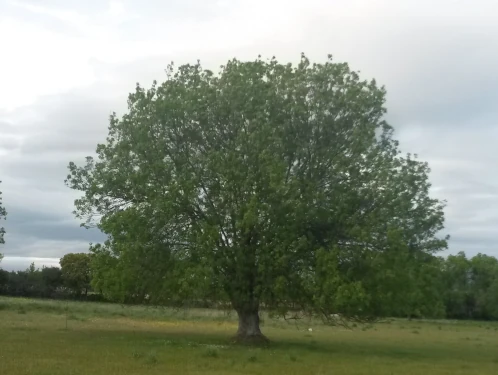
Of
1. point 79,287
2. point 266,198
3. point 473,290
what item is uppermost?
point 266,198

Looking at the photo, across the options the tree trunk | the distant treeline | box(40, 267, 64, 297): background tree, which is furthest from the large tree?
box(40, 267, 64, 297): background tree

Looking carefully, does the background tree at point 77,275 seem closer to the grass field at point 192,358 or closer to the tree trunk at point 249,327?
the grass field at point 192,358

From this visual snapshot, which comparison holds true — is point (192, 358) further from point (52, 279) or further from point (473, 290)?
point (473, 290)

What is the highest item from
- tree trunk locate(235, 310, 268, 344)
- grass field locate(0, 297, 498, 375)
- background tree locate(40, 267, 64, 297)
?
background tree locate(40, 267, 64, 297)

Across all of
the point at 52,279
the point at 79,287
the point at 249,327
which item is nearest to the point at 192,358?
the point at 249,327

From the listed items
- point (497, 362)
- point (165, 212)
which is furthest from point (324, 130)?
point (497, 362)

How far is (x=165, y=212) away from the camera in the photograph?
31422mm

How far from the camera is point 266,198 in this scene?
102 feet

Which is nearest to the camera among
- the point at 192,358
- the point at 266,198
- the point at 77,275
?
the point at 192,358

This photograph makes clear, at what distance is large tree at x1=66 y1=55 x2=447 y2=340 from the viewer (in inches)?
1203

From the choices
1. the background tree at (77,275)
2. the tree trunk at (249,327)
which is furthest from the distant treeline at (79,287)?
the tree trunk at (249,327)

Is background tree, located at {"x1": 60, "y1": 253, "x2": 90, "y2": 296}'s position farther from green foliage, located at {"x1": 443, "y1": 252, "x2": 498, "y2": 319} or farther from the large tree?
the large tree

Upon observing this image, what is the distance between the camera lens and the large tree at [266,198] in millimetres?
30547

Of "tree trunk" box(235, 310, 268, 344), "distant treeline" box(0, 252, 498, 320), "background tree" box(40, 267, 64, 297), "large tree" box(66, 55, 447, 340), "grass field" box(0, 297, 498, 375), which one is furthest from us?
"background tree" box(40, 267, 64, 297)
